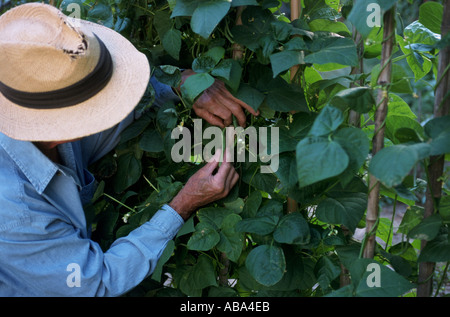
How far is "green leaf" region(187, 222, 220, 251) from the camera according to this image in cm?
126

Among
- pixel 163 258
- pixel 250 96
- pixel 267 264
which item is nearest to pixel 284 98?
pixel 250 96

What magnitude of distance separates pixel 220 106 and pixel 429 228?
0.60 m

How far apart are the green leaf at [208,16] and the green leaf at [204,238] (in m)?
0.50

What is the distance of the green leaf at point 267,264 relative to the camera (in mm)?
1156

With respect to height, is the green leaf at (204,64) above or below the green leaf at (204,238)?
above

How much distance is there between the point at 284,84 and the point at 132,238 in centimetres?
58

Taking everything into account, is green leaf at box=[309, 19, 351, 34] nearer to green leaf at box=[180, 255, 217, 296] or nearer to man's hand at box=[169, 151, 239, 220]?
man's hand at box=[169, 151, 239, 220]

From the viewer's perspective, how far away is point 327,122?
0.99 meters

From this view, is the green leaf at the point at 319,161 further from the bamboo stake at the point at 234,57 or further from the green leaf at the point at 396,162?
the bamboo stake at the point at 234,57

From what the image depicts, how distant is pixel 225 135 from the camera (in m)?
1.35

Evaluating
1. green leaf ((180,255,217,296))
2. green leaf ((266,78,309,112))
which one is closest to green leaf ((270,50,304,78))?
green leaf ((266,78,309,112))

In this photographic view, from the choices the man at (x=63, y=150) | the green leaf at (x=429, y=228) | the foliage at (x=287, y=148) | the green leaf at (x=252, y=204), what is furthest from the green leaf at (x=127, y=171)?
the green leaf at (x=429, y=228)

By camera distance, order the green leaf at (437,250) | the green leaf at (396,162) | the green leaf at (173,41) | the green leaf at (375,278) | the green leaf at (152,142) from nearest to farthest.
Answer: the green leaf at (396,162)
the green leaf at (375,278)
the green leaf at (437,250)
the green leaf at (173,41)
the green leaf at (152,142)
